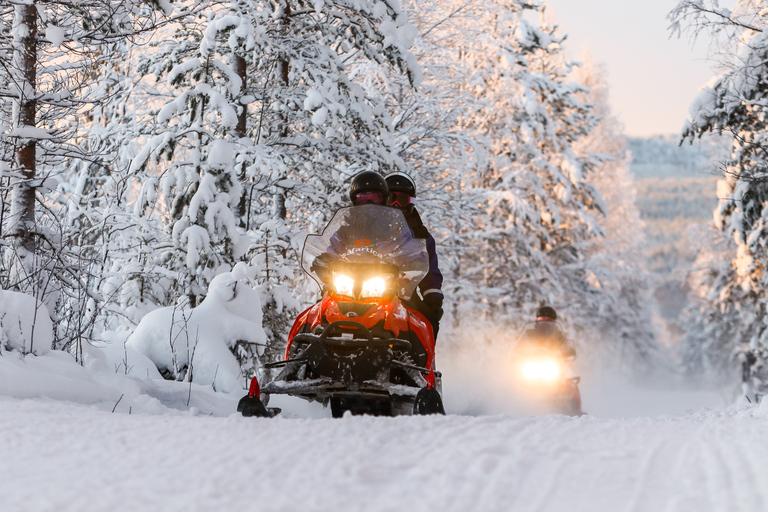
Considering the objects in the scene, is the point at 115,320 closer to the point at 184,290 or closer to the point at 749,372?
the point at 184,290

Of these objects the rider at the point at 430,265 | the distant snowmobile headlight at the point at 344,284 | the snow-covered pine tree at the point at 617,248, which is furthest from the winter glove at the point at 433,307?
the snow-covered pine tree at the point at 617,248

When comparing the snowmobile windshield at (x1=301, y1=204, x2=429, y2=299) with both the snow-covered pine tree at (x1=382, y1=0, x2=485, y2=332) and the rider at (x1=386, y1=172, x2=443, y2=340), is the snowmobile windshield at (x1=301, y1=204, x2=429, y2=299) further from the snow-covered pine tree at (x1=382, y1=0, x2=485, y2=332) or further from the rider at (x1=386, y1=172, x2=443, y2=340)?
the snow-covered pine tree at (x1=382, y1=0, x2=485, y2=332)

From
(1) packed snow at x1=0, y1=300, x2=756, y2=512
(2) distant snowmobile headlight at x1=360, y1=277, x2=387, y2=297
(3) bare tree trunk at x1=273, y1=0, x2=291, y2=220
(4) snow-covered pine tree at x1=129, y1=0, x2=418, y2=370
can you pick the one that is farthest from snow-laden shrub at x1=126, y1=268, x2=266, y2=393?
(1) packed snow at x1=0, y1=300, x2=756, y2=512

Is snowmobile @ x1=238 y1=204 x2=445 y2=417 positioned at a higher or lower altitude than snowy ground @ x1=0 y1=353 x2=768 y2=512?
higher

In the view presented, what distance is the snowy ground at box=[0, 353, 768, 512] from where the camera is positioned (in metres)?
2.35

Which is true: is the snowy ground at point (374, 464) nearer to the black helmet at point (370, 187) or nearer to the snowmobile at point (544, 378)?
the black helmet at point (370, 187)

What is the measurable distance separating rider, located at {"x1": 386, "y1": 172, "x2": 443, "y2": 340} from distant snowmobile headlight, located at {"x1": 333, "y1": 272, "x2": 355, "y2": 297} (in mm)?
967

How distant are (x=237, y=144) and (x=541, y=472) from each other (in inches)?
278

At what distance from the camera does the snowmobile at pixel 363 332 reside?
5219 millimetres

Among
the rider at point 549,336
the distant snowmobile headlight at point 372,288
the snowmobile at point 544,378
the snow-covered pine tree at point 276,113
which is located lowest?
the snowmobile at point 544,378

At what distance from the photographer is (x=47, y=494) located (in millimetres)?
2400

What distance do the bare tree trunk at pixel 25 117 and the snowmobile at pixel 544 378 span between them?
5955mm

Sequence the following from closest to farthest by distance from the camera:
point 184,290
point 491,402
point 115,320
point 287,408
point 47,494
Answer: point 47,494 → point 287,408 → point 491,402 → point 184,290 → point 115,320

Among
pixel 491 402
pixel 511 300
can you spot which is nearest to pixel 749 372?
pixel 511 300
